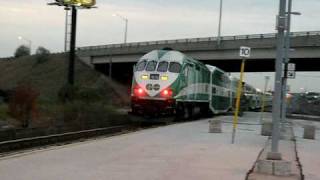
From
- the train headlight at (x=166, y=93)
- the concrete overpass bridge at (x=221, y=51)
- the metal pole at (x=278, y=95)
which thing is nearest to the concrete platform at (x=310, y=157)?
the metal pole at (x=278, y=95)

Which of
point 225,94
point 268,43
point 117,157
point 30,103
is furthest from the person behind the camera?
point 268,43

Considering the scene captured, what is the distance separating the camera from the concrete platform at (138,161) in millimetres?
12297

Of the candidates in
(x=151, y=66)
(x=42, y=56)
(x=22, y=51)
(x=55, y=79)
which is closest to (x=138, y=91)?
(x=151, y=66)

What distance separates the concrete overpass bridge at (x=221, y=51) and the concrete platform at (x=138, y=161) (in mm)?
35433

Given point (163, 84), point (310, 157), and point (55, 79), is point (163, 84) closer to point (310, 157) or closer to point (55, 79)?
point (310, 157)

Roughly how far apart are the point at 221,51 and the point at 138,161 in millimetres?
55848

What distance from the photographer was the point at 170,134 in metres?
23.8

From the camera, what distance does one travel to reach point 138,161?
14578mm

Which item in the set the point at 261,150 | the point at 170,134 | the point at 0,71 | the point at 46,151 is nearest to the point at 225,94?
the point at 170,134

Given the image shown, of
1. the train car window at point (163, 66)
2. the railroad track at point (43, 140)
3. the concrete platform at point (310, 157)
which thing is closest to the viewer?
the concrete platform at point (310, 157)

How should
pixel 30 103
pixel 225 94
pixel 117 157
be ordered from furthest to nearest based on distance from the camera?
pixel 225 94
pixel 30 103
pixel 117 157

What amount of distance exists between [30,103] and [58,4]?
32.8 m

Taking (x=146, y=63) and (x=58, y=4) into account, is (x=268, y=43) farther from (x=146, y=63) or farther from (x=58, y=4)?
(x=146, y=63)

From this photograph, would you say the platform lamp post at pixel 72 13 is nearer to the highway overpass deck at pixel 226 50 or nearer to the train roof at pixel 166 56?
the highway overpass deck at pixel 226 50
